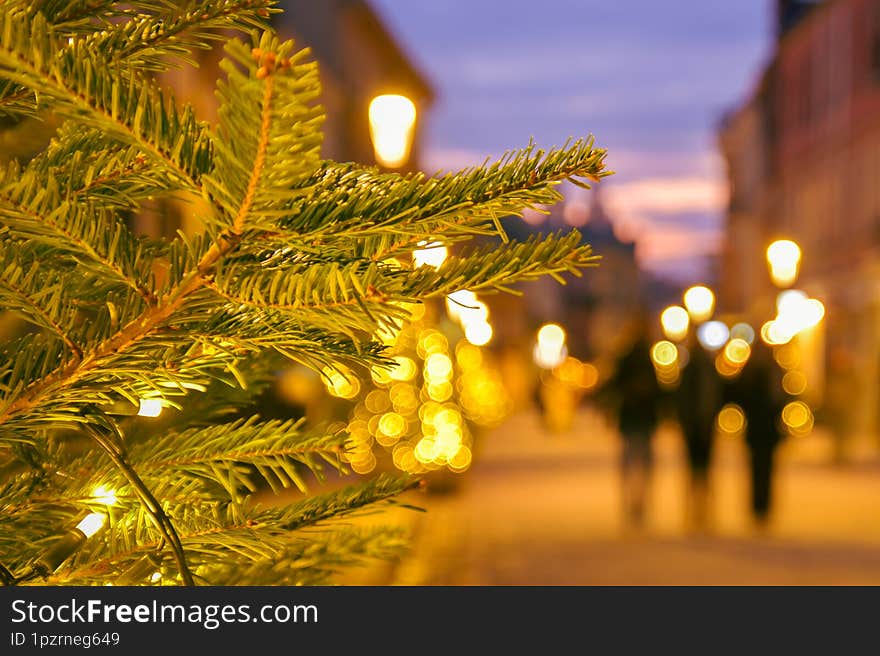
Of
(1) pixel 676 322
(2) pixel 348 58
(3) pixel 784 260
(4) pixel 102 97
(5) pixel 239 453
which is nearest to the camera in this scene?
(4) pixel 102 97

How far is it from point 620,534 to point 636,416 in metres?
1.06

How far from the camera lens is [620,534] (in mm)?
13219

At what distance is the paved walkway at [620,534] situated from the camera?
1016cm

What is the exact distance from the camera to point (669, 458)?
2581 cm

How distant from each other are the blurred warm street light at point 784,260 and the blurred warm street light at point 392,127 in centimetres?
658

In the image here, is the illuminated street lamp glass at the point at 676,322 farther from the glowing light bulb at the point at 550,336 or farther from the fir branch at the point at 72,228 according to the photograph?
the fir branch at the point at 72,228

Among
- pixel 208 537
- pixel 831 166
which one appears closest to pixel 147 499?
pixel 208 537

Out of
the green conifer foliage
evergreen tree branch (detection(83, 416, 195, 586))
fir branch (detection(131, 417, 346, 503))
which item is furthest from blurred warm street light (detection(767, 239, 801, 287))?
evergreen tree branch (detection(83, 416, 195, 586))

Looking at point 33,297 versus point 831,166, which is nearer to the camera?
point 33,297

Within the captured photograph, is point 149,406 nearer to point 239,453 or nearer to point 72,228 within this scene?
point 239,453

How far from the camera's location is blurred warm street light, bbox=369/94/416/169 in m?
13.1

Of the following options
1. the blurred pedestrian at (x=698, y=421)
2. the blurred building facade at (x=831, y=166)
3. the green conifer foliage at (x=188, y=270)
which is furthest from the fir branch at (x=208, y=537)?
the blurred building facade at (x=831, y=166)
